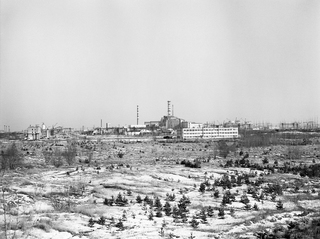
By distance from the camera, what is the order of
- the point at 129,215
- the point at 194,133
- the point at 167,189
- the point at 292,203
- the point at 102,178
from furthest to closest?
the point at 194,133
the point at 102,178
the point at 167,189
the point at 292,203
the point at 129,215

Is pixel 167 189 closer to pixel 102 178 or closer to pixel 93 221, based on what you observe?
pixel 102 178

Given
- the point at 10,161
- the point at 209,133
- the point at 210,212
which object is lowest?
the point at 210,212

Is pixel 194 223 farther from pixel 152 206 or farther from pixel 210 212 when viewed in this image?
pixel 152 206

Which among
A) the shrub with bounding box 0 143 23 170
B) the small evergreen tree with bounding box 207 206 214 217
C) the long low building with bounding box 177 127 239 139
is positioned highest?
the long low building with bounding box 177 127 239 139

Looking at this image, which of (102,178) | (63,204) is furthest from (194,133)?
(63,204)

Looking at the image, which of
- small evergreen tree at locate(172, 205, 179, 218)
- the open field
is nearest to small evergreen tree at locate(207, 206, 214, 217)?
the open field

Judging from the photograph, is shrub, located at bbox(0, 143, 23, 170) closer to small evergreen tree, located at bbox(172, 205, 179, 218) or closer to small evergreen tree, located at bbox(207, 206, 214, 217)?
small evergreen tree, located at bbox(172, 205, 179, 218)

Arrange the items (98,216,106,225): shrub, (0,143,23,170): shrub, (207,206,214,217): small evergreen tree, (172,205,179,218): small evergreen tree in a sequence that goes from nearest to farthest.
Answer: (98,216,106,225): shrub < (172,205,179,218): small evergreen tree < (207,206,214,217): small evergreen tree < (0,143,23,170): shrub

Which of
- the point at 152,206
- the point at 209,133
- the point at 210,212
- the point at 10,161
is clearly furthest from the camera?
the point at 209,133

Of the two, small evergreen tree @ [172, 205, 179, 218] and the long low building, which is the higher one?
the long low building

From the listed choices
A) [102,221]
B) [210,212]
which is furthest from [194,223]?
[102,221]

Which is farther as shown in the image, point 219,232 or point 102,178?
point 102,178
